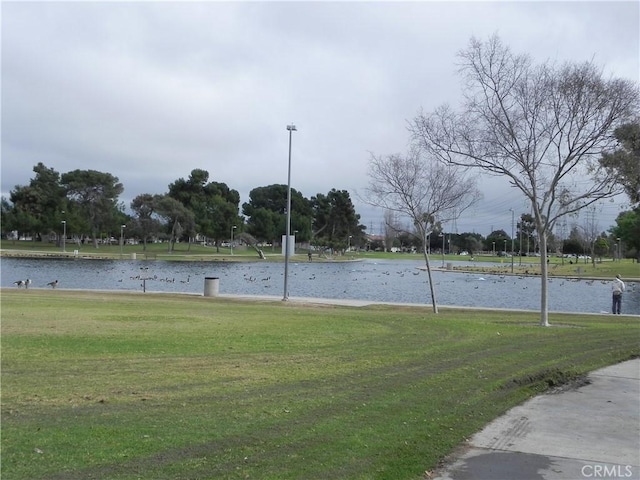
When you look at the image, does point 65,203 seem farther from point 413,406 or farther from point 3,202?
point 413,406

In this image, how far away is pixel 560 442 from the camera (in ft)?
23.0

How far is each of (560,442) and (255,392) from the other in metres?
3.90

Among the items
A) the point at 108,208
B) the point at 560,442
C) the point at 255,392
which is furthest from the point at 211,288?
the point at 108,208

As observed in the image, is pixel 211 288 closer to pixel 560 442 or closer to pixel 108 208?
pixel 560 442

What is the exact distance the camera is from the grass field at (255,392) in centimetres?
586

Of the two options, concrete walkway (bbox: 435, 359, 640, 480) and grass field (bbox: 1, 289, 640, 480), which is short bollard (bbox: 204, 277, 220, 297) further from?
concrete walkway (bbox: 435, 359, 640, 480)

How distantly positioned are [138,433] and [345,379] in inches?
151

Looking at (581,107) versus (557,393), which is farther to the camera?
(581,107)

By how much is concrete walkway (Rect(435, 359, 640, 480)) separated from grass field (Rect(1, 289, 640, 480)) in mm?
283

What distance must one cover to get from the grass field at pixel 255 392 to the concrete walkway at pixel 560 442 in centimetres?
28

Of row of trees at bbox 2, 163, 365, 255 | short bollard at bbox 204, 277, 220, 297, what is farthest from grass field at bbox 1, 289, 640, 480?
row of trees at bbox 2, 163, 365, 255

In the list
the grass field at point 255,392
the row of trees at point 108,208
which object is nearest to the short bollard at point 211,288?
the grass field at point 255,392

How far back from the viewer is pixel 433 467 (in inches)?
238

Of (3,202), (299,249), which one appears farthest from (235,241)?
(3,202)
